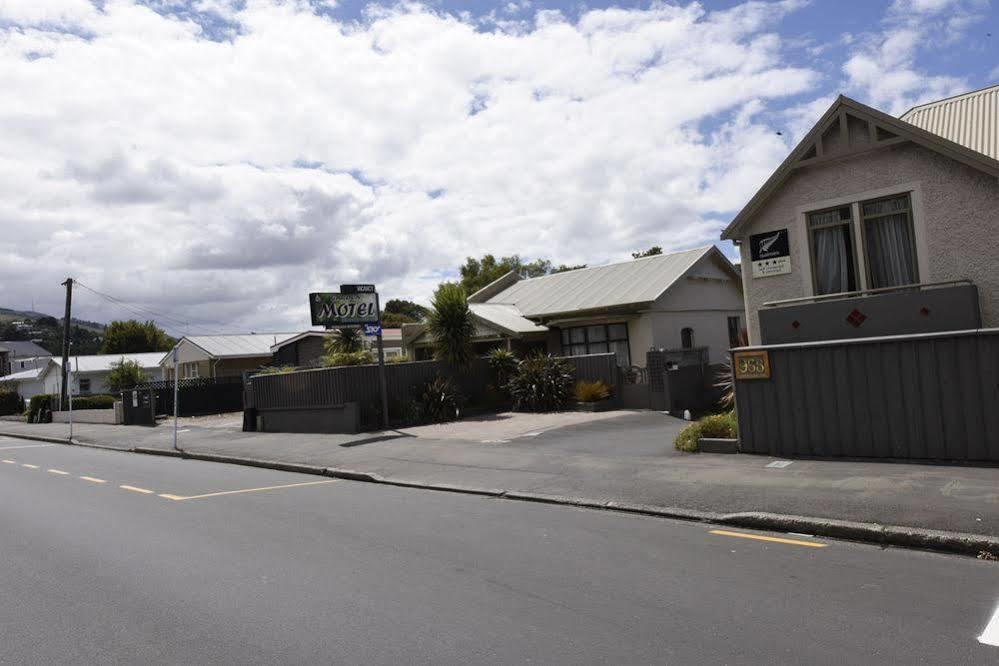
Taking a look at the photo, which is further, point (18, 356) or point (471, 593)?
point (18, 356)

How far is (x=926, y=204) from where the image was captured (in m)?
13.3

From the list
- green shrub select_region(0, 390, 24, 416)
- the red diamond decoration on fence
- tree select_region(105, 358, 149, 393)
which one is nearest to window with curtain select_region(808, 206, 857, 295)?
the red diamond decoration on fence

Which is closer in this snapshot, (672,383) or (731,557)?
(731,557)

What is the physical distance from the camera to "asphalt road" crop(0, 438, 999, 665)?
4.77 metres

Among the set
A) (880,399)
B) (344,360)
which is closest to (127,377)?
(344,360)

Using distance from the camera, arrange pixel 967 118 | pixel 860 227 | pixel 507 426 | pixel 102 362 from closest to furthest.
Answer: pixel 860 227 → pixel 967 118 → pixel 507 426 → pixel 102 362

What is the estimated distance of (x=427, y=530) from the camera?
27.8 ft

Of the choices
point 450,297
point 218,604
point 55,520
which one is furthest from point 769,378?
point 450,297

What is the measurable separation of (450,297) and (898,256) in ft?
42.3

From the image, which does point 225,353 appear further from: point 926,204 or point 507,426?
point 926,204

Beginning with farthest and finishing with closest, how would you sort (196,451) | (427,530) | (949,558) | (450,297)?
(450,297) < (196,451) < (427,530) < (949,558)

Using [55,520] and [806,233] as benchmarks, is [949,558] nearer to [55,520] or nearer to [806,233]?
[806,233]

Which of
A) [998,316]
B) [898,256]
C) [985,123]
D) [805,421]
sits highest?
[985,123]

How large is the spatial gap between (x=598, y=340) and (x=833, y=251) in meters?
13.4
